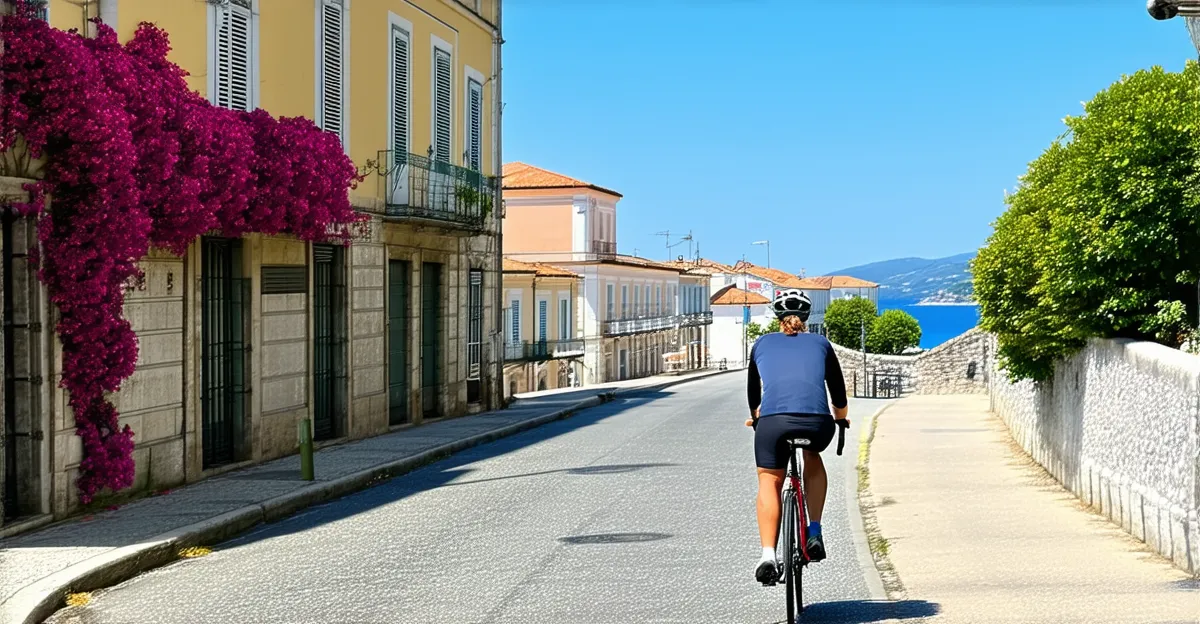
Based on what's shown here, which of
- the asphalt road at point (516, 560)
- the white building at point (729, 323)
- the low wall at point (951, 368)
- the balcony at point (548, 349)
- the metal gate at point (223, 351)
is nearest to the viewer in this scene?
the asphalt road at point (516, 560)

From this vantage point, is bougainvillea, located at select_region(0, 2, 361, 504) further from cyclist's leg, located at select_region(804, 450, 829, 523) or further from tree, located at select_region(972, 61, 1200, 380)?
tree, located at select_region(972, 61, 1200, 380)

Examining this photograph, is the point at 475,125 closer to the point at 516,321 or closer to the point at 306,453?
the point at 306,453

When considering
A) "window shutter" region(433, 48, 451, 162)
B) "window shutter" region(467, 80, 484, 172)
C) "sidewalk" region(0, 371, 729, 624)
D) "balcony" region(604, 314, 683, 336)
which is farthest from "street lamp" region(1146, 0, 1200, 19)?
"balcony" region(604, 314, 683, 336)

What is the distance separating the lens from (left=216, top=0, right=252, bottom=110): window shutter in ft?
54.8

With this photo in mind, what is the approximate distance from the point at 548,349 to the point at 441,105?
39.0m

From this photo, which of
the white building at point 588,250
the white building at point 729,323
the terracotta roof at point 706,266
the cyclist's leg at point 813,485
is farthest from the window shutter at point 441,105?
the white building at point 729,323

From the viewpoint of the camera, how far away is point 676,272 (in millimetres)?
91625

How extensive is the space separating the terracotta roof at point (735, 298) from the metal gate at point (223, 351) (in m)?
97.5

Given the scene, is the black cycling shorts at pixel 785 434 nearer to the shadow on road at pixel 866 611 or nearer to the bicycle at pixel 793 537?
the bicycle at pixel 793 537

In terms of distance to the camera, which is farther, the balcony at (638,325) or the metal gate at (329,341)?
the balcony at (638,325)

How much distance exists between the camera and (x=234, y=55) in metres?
17.0

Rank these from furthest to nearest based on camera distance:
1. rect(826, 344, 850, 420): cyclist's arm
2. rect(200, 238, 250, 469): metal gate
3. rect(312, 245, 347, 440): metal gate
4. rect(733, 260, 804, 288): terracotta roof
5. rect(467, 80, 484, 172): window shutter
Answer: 1. rect(733, 260, 804, 288): terracotta roof
2. rect(467, 80, 484, 172): window shutter
3. rect(312, 245, 347, 440): metal gate
4. rect(200, 238, 250, 469): metal gate
5. rect(826, 344, 850, 420): cyclist's arm

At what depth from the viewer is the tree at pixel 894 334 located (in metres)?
108

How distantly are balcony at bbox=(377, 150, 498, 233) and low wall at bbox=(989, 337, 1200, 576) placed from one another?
35.8 feet
